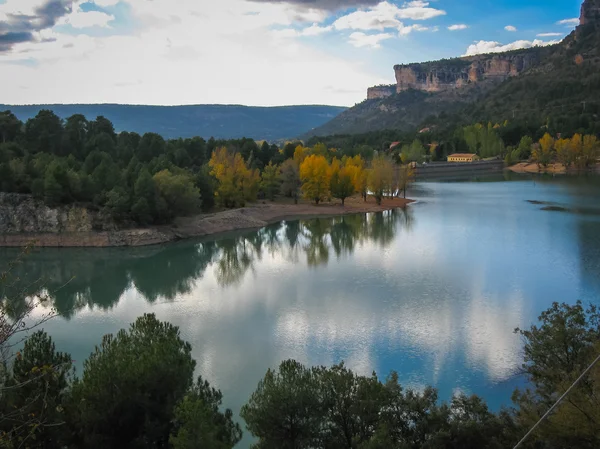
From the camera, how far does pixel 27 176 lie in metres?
35.5

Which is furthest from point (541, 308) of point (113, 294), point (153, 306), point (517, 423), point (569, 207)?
point (569, 207)

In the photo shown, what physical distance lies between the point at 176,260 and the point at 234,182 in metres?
15.5

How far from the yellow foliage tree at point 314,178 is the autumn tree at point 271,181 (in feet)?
9.49

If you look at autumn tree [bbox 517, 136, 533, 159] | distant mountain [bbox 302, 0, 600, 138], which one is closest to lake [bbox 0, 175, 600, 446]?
autumn tree [bbox 517, 136, 533, 159]

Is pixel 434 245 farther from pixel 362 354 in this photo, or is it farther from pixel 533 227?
pixel 362 354

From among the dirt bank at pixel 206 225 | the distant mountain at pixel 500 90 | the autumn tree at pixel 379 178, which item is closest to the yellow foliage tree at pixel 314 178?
the dirt bank at pixel 206 225

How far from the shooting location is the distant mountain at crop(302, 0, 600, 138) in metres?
95.4

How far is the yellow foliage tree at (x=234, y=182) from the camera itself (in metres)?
44.5

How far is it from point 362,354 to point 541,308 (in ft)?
24.6

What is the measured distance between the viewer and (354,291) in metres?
22.6

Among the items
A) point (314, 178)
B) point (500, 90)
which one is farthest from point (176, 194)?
point (500, 90)

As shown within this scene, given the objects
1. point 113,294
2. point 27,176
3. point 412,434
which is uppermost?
point 27,176

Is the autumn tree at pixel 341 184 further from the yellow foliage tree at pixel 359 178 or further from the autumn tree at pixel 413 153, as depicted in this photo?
the autumn tree at pixel 413 153

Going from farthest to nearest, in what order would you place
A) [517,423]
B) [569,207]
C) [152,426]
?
[569,207] → [152,426] → [517,423]
